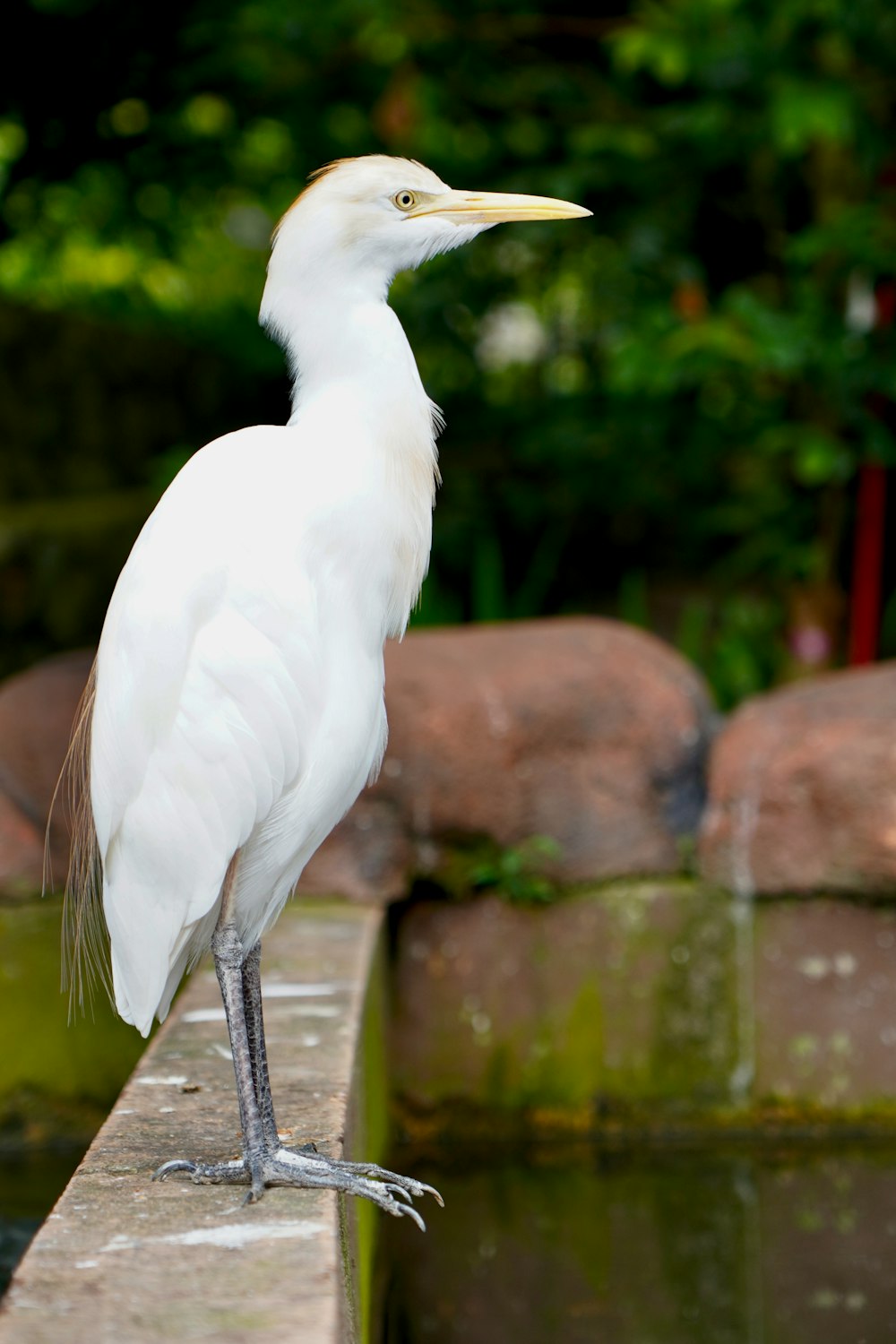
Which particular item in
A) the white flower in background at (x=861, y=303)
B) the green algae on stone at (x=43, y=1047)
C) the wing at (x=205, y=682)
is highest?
the white flower in background at (x=861, y=303)

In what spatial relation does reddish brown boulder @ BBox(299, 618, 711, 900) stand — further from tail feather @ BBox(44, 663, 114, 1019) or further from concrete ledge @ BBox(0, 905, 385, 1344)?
tail feather @ BBox(44, 663, 114, 1019)

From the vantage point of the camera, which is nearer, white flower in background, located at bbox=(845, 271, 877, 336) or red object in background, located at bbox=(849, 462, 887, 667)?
white flower in background, located at bbox=(845, 271, 877, 336)

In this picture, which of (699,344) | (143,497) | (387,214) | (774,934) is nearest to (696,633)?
(699,344)

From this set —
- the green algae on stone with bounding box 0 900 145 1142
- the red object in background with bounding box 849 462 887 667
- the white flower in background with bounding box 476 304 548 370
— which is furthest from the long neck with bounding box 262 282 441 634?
the white flower in background with bounding box 476 304 548 370

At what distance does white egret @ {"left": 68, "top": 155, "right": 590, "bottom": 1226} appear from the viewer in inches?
82.2

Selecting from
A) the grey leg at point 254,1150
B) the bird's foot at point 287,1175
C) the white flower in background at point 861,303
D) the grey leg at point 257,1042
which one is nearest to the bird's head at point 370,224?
the grey leg at point 254,1150

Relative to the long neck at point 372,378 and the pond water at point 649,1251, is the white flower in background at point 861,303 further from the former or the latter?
the long neck at point 372,378

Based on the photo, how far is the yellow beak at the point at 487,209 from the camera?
224cm

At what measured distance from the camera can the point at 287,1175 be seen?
6.81 feet

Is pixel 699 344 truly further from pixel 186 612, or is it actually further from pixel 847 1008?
pixel 186 612

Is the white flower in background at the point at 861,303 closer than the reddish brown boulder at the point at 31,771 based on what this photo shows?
No

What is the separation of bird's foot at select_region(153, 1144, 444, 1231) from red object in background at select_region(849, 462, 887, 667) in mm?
4008

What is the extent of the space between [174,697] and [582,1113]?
2.61 m

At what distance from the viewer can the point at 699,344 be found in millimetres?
4695
